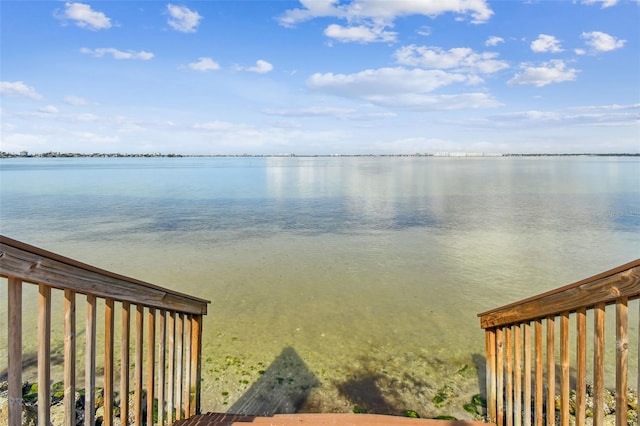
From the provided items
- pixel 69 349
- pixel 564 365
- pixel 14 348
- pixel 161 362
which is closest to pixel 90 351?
pixel 69 349

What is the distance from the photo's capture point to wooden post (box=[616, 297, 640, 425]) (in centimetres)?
209

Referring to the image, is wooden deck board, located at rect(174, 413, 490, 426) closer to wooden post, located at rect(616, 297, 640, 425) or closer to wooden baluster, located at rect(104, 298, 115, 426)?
wooden baluster, located at rect(104, 298, 115, 426)

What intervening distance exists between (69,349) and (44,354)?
21 cm

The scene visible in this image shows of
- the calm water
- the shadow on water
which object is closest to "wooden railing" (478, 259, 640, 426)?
the calm water

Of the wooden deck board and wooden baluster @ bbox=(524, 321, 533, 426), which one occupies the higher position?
wooden baluster @ bbox=(524, 321, 533, 426)

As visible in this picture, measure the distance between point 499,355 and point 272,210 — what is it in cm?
1651

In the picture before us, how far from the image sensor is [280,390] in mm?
5039

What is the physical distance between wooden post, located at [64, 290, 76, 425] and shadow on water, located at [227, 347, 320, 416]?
2577 millimetres

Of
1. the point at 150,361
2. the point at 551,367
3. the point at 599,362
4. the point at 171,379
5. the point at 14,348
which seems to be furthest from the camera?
the point at 171,379

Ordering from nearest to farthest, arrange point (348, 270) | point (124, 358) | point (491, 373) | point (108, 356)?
1. point (108, 356)
2. point (124, 358)
3. point (491, 373)
4. point (348, 270)

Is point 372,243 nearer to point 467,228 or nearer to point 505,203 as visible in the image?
point 467,228

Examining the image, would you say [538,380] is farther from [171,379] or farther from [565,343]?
[171,379]

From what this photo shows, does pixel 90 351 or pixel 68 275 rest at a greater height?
pixel 68 275

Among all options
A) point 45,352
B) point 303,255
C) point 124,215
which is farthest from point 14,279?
point 124,215
